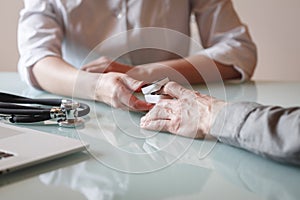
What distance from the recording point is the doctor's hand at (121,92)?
747 mm

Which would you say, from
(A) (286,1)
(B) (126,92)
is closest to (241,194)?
(B) (126,92)

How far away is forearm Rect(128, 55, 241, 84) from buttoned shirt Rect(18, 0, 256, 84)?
0.03 meters

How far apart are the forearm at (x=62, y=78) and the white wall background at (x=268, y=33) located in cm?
104

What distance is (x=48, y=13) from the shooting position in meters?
1.20

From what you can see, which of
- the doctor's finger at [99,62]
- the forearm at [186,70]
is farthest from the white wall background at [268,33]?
the doctor's finger at [99,62]

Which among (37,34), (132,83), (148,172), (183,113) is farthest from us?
(37,34)

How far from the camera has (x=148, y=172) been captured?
1.71 feet

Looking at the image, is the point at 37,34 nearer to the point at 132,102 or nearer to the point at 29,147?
the point at 132,102

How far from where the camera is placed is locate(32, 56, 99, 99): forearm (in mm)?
877

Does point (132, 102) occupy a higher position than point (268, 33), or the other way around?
point (132, 102)

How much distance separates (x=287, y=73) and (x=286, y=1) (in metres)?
0.33

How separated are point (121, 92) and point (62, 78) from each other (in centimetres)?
26

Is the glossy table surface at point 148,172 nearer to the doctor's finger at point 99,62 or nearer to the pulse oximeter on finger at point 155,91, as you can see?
the pulse oximeter on finger at point 155,91

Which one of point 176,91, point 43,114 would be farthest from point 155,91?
point 43,114
